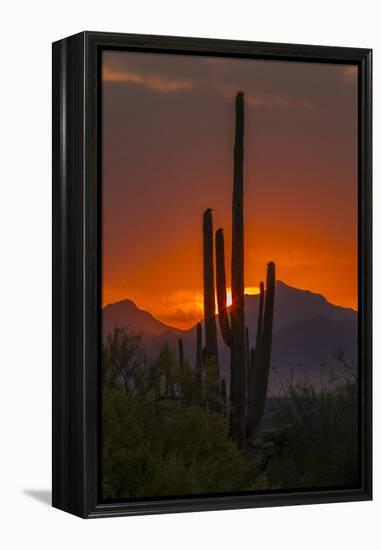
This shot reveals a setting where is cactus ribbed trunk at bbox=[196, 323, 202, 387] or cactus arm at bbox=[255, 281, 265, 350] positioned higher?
cactus arm at bbox=[255, 281, 265, 350]

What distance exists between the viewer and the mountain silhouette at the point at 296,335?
12.4 m

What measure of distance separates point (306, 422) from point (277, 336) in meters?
0.63

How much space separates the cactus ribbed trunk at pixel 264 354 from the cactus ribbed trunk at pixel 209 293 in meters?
0.33

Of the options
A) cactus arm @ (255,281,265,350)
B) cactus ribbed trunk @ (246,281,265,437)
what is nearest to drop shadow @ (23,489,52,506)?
cactus ribbed trunk @ (246,281,265,437)

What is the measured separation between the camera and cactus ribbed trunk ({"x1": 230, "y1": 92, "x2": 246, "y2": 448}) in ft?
41.2

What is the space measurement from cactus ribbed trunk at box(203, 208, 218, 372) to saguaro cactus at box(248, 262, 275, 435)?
1.05 ft

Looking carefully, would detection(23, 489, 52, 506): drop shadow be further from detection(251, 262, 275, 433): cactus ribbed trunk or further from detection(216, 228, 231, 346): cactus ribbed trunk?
detection(216, 228, 231, 346): cactus ribbed trunk

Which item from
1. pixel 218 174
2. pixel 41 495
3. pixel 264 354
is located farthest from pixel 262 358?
pixel 41 495

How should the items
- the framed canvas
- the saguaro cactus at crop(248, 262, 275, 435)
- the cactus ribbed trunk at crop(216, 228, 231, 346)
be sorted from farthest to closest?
the saguaro cactus at crop(248, 262, 275, 435), the cactus ribbed trunk at crop(216, 228, 231, 346), the framed canvas

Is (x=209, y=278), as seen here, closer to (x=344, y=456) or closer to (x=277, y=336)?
(x=277, y=336)

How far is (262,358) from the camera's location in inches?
500

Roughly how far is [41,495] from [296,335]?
2.08m

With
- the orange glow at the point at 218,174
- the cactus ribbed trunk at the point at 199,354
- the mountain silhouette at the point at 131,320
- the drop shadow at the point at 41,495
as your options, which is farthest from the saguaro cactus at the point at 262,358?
the drop shadow at the point at 41,495

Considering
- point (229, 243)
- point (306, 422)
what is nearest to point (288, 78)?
point (229, 243)
